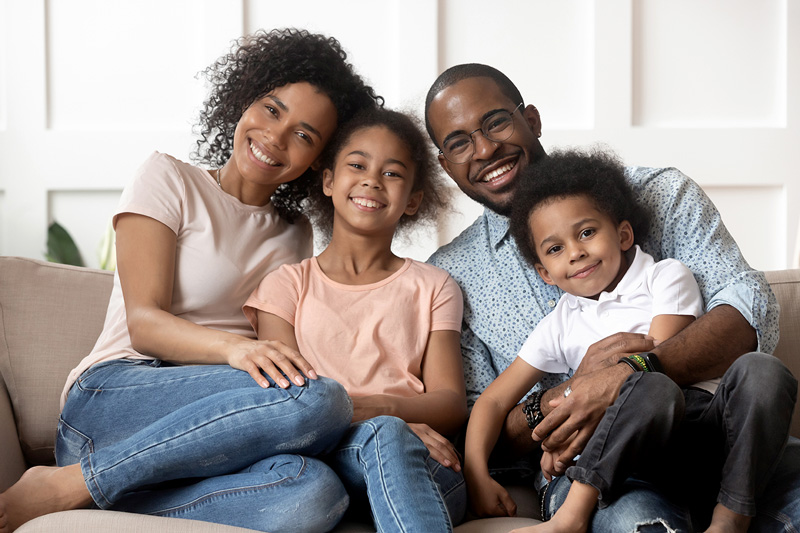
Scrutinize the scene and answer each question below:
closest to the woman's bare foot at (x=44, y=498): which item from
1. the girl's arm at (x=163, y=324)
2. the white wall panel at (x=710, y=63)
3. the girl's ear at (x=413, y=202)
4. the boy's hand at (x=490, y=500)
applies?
the girl's arm at (x=163, y=324)

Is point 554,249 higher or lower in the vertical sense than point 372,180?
lower

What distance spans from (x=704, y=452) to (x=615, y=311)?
0.35m

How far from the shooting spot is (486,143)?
1.89 metres

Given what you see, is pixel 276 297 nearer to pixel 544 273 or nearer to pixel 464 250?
pixel 464 250

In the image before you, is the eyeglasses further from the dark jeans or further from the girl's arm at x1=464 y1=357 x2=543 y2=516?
the dark jeans

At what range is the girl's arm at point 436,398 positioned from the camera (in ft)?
5.18

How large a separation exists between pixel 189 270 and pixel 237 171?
0.30m

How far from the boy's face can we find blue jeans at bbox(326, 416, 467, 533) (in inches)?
18.5

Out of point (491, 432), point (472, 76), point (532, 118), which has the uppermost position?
point (472, 76)

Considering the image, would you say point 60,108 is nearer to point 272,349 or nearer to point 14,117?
point 14,117

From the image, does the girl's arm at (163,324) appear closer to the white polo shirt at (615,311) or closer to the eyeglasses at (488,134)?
the white polo shirt at (615,311)

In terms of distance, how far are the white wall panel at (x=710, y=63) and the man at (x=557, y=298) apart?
4.53ft

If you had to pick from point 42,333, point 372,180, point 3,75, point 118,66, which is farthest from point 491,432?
point 3,75

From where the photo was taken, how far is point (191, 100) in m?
3.14
